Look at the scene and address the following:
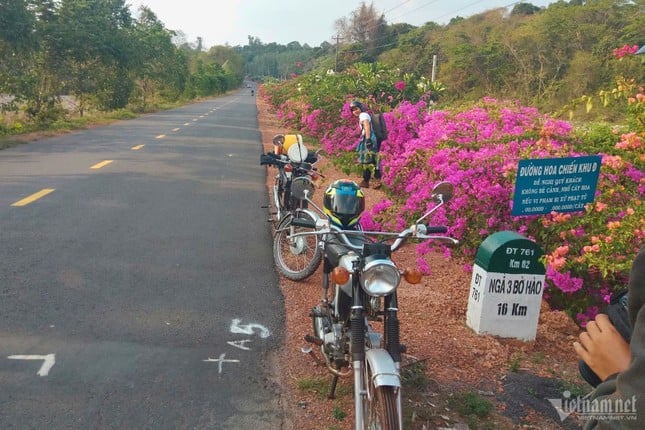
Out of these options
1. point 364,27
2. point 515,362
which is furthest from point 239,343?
point 364,27

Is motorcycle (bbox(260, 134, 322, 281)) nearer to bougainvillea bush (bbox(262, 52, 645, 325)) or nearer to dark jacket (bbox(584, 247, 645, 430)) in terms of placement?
bougainvillea bush (bbox(262, 52, 645, 325))

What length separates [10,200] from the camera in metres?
7.59

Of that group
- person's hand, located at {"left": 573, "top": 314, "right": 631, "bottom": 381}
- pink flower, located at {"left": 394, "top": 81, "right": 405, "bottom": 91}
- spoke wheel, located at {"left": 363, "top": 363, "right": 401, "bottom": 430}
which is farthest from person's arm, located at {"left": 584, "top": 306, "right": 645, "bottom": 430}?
pink flower, located at {"left": 394, "top": 81, "right": 405, "bottom": 91}

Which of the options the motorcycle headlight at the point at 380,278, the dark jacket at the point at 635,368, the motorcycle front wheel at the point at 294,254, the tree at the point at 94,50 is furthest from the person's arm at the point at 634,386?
the tree at the point at 94,50

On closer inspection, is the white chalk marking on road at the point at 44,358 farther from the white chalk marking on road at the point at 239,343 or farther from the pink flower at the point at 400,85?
the pink flower at the point at 400,85

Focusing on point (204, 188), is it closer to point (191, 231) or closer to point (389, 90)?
point (191, 231)

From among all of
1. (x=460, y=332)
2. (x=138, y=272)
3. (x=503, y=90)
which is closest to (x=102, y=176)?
(x=138, y=272)

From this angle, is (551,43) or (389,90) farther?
(551,43)

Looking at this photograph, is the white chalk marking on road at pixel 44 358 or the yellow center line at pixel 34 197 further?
the yellow center line at pixel 34 197

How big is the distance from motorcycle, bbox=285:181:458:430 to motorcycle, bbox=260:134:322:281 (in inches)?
47.8

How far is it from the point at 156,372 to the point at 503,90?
3360 cm

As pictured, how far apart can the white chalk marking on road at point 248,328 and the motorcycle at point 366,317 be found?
751mm

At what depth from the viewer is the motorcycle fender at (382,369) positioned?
2438 mm

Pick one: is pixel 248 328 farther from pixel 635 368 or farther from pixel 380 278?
pixel 635 368
